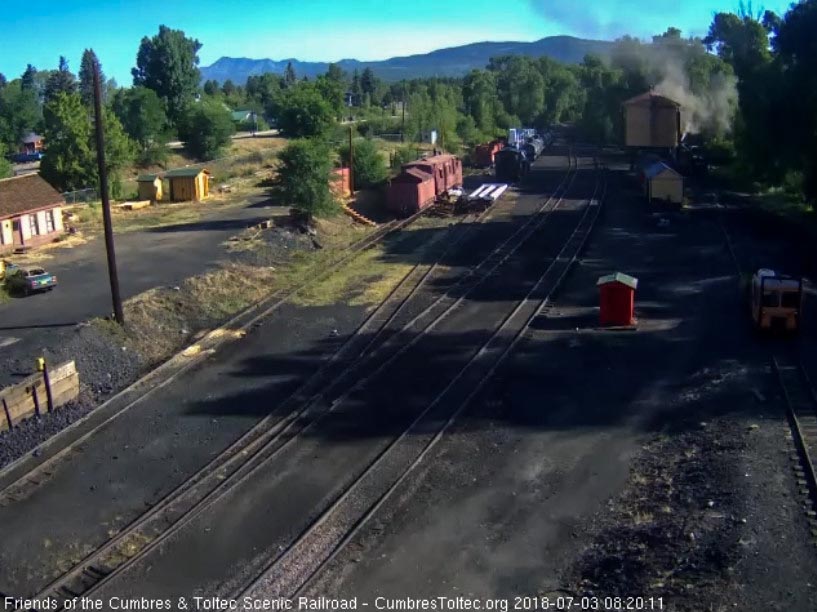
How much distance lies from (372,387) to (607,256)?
1608cm

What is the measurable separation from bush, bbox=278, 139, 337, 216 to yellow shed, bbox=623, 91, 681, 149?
31.1 meters

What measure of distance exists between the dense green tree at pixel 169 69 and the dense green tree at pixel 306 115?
21600 mm

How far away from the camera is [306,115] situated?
A: 222 ft

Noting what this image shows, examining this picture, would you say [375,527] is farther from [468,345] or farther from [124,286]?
[124,286]

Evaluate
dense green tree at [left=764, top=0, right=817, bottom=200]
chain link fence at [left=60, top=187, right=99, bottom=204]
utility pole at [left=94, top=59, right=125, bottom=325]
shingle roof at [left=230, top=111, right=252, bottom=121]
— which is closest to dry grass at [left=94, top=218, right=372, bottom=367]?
utility pole at [left=94, top=59, right=125, bottom=325]

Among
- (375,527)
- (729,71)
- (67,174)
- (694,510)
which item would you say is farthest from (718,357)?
(729,71)

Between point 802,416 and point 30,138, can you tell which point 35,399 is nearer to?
point 802,416

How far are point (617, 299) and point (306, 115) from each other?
5071 cm

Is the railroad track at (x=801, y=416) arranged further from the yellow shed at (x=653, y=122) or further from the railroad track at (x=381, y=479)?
the yellow shed at (x=653, y=122)

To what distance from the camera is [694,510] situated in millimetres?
11938

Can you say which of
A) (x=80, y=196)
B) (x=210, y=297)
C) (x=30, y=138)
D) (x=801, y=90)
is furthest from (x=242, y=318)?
(x=30, y=138)

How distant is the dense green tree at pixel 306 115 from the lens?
67.6 metres

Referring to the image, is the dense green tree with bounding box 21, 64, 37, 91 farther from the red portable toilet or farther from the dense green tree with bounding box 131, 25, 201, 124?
the red portable toilet

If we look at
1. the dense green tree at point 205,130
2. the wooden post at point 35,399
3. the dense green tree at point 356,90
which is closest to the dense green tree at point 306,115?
the dense green tree at point 205,130
